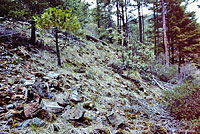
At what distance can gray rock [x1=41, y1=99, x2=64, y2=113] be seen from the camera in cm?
211

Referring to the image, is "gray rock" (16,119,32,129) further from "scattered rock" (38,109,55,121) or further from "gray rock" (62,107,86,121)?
"gray rock" (62,107,86,121)

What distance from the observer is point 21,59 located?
3.30 metres

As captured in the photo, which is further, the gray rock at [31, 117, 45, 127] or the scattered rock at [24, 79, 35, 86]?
the scattered rock at [24, 79, 35, 86]

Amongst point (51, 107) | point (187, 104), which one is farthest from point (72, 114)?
point (187, 104)

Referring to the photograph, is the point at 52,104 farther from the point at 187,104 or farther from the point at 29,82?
the point at 187,104

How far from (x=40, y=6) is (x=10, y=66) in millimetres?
2616

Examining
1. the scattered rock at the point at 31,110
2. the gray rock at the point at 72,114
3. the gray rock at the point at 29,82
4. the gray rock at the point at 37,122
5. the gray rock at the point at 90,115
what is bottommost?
the gray rock at the point at 90,115

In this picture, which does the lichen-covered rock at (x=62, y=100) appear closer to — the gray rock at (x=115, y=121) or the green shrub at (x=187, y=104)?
the gray rock at (x=115, y=121)

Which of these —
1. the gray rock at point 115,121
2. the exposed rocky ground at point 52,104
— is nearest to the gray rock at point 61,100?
the exposed rocky ground at point 52,104

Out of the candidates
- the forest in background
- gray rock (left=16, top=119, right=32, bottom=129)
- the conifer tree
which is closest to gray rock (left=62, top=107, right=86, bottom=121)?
gray rock (left=16, top=119, right=32, bottom=129)

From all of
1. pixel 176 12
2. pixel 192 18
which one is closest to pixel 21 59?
pixel 176 12

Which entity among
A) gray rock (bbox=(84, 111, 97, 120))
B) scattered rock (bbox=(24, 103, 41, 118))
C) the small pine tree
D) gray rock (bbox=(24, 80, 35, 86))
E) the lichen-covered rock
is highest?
the small pine tree

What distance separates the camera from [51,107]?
7.10ft

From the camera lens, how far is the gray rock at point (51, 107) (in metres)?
2.11
